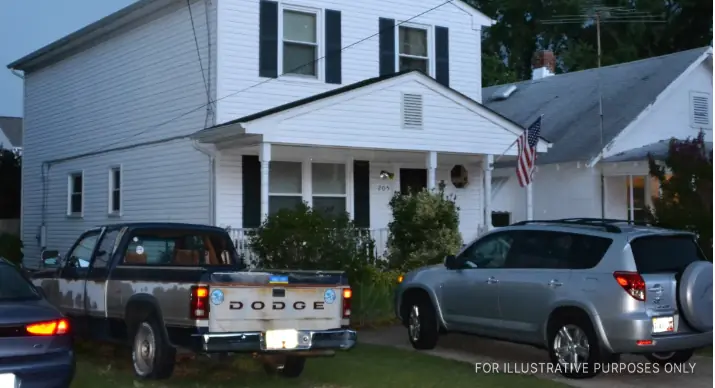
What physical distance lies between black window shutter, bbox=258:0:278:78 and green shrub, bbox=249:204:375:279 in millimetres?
3951

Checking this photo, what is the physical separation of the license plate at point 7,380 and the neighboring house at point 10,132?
48227 mm

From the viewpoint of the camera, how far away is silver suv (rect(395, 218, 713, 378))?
368 inches

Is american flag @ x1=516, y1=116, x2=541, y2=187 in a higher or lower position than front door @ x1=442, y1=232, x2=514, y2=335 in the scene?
higher

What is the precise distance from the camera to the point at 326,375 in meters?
10.0

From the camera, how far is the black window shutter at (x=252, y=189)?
17984mm

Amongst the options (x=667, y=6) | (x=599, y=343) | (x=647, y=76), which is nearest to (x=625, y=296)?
(x=599, y=343)

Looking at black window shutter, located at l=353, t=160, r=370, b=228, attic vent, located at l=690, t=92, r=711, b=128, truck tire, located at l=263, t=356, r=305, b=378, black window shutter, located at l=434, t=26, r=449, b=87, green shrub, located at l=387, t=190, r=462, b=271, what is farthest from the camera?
attic vent, located at l=690, t=92, r=711, b=128

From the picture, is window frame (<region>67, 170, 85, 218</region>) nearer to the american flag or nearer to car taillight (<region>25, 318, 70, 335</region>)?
the american flag

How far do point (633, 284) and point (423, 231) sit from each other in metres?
7.47

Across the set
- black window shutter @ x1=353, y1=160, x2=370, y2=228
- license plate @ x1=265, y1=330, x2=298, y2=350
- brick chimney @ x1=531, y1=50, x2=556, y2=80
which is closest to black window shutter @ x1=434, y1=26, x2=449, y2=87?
black window shutter @ x1=353, y1=160, x2=370, y2=228

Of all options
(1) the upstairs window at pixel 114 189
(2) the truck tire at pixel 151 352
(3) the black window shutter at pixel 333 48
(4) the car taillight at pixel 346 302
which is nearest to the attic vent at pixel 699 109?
(3) the black window shutter at pixel 333 48

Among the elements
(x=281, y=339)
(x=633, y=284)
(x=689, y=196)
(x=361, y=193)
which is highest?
(x=361, y=193)

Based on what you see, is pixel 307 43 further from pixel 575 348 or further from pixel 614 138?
pixel 575 348

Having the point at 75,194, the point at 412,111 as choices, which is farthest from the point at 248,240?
the point at 75,194
